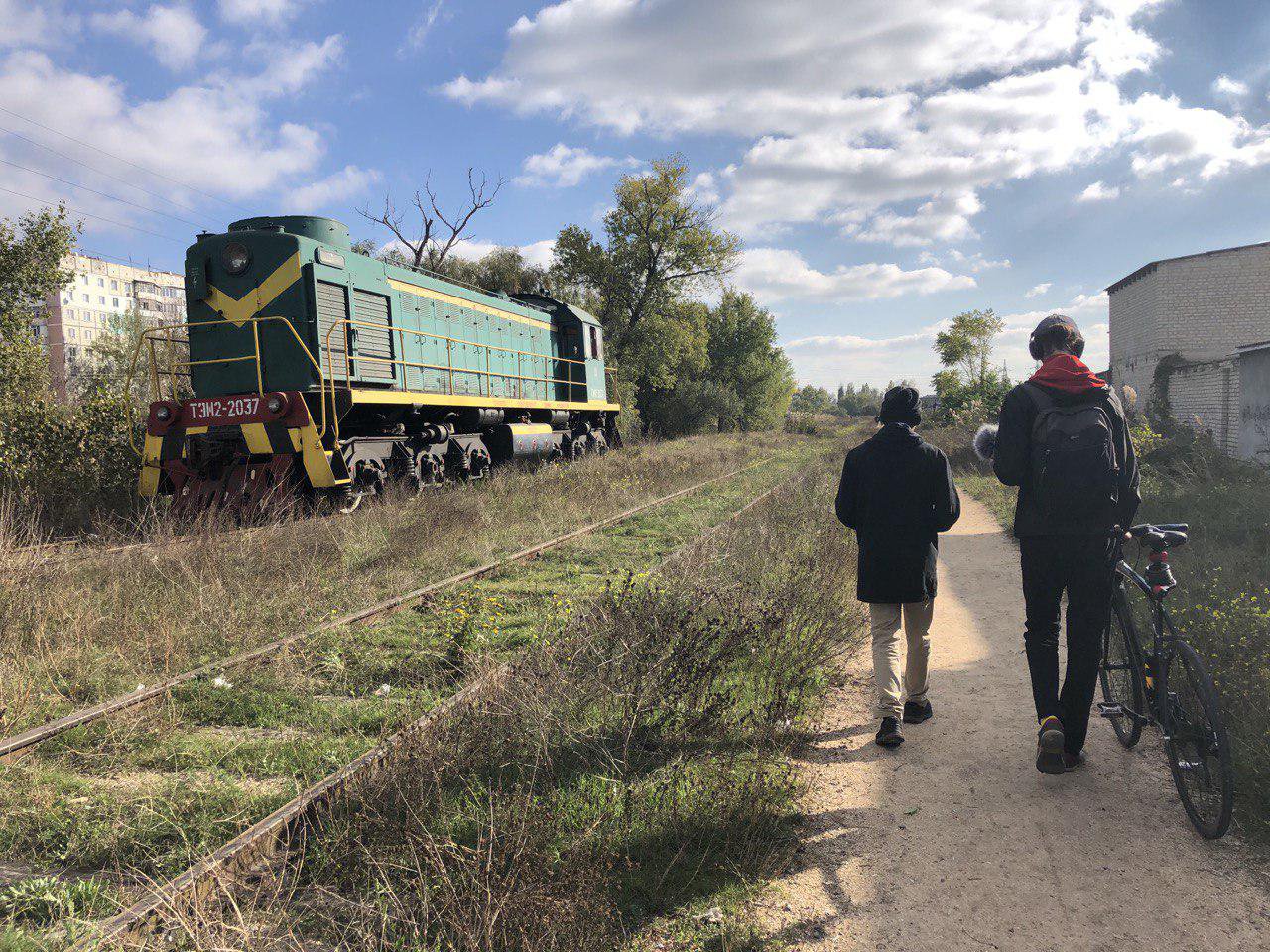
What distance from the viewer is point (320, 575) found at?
6.77m

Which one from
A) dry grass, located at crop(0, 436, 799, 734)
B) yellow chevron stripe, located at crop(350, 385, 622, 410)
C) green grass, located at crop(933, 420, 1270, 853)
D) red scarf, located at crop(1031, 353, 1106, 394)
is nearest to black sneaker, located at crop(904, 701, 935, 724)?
green grass, located at crop(933, 420, 1270, 853)

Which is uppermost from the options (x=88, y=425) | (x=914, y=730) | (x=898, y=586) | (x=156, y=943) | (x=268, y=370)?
(x=268, y=370)

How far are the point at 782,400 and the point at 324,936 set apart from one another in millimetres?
58496

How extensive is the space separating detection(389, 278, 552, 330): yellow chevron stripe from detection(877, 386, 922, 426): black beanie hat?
29.9ft

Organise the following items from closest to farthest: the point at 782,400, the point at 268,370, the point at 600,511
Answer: the point at 268,370, the point at 600,511, the point at 782,400

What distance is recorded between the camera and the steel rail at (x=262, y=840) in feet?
7.23

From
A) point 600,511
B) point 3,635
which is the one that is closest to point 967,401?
point 600,511

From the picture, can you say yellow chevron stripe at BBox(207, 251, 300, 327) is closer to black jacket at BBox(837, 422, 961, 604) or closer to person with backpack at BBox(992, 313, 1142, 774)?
black jacket at BBox(837, 422, 961, 604)

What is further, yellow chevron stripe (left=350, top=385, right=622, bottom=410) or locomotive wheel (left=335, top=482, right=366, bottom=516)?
yellow chevron stripe (left=350, top=385, right=622, bottom=410)

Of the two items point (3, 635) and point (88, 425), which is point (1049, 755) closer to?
point (3, 635)

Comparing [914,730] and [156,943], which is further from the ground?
[156,943]

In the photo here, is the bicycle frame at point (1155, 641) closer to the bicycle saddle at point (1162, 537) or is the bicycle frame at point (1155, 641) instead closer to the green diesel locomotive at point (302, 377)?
the bicycle saddle at point (1162, 537)

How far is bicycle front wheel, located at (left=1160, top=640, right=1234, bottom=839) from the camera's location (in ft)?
9.12

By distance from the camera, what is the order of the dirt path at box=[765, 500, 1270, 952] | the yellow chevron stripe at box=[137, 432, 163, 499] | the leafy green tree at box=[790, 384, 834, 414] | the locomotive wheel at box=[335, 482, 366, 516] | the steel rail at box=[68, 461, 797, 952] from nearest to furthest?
the steel rail at box=[68, 461, 797, 952], the dirt path at box=[765, 500, 1270, 952], the yellow chevron stripe at box=[137, 432, 163, 499], the locomotive wheel at box=[335, 482, 366, 516], the leafy green tree at box=[790, 384, 834, 414]
